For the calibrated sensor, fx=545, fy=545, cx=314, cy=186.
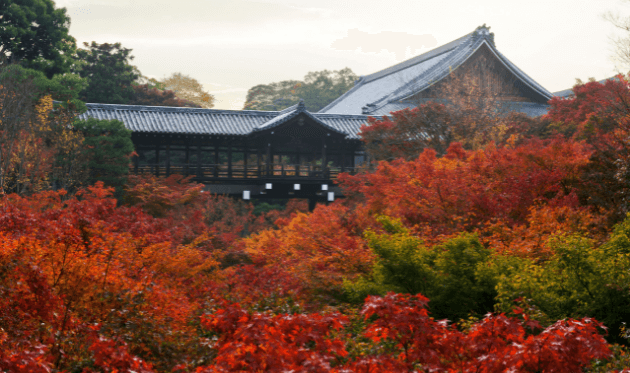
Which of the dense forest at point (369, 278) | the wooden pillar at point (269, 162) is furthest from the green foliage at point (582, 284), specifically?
the wooden pillar at point (269, 162)

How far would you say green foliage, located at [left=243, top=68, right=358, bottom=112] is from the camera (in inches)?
2217

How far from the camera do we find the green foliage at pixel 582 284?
7.23m

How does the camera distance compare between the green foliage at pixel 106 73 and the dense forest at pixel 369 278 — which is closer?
the dense forest at pixel 369 278

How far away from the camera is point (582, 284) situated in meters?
7.41

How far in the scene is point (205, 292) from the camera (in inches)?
404

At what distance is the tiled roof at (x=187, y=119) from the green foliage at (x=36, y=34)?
6931 mm

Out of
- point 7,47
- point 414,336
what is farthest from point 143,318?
point 7,47

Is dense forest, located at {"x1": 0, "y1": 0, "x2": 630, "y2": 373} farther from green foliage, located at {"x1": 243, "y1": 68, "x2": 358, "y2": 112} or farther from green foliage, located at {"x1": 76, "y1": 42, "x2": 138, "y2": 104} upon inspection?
green foliage, located at {"x1": 243, "y1": 68, "x2": 358, "y2": 112}

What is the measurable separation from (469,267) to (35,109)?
1652 centimetres

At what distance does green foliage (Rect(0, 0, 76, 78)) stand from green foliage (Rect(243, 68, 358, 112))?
27705mm

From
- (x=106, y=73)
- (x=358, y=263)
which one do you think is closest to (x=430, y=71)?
(x=106, y=73)

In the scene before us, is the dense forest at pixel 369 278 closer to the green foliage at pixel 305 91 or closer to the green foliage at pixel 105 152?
the green foliage at pixel 105 152

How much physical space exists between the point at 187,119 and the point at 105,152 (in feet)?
22.8

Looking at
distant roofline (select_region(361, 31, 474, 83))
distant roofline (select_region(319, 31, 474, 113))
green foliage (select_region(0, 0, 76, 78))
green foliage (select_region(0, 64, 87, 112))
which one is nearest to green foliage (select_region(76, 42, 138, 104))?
green foliage (select_region(0, 0, 76, 78))
